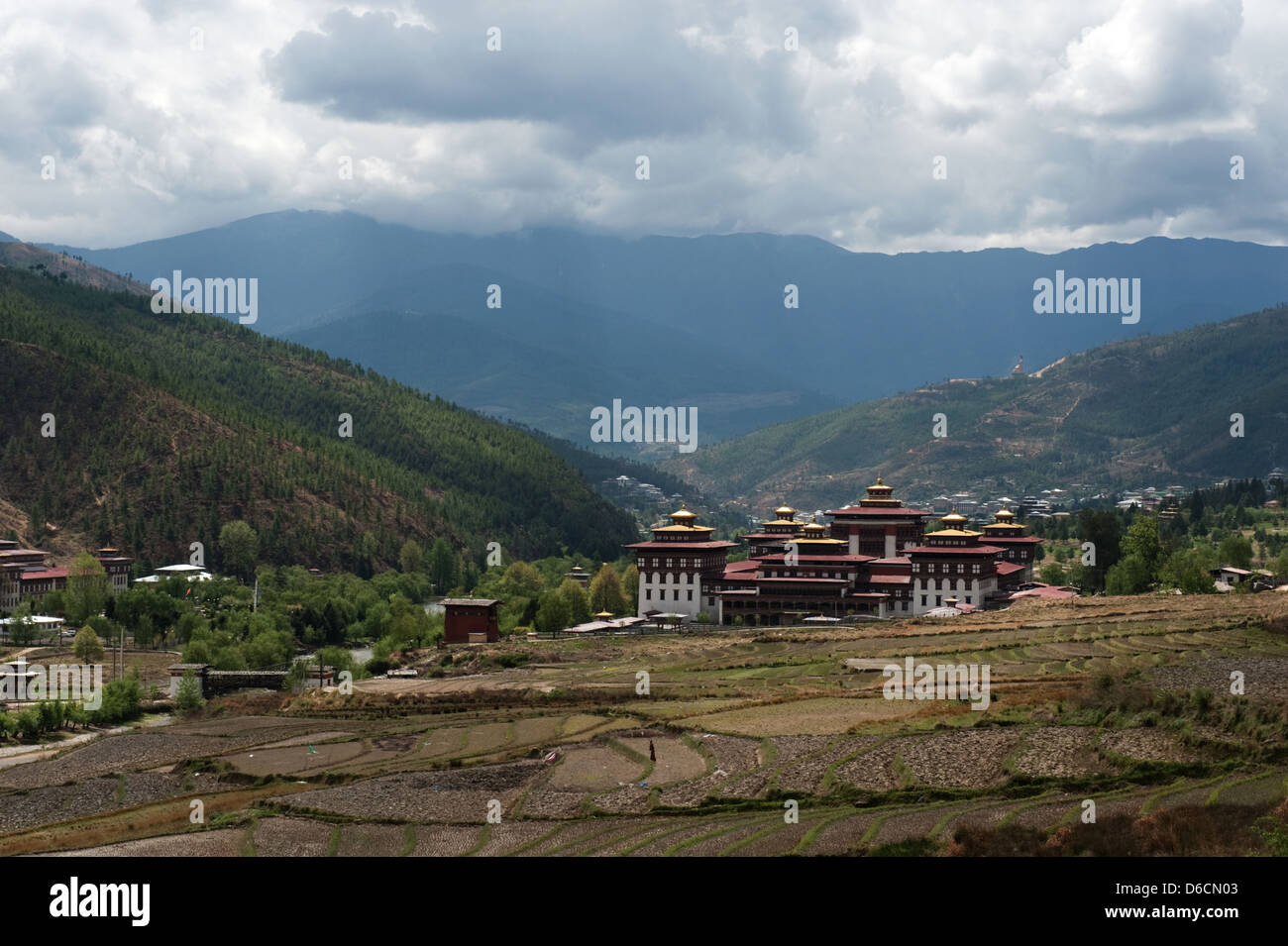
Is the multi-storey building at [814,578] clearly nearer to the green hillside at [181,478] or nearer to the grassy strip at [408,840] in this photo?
the green hillside at [181,478]

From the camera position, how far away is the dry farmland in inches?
1598

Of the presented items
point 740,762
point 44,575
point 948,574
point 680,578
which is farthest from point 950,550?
point 44,575

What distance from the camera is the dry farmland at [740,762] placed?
133ft

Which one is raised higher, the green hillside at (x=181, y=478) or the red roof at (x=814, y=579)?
the green hillside at (x=181, y=478)

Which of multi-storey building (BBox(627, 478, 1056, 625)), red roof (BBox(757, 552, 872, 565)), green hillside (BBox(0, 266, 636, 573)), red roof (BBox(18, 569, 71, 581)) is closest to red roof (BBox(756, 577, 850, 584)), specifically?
multi-storey building (BBox(627, 478, 1056, 625))

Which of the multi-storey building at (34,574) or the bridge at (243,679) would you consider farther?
the multi-storey building at (34,574)

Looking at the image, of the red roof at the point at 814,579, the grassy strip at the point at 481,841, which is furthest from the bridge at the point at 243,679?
the grassy strip at the point at 481,841

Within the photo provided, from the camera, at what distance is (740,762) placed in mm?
53219

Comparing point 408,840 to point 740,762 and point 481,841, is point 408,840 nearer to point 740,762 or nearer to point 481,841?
point 481,841
